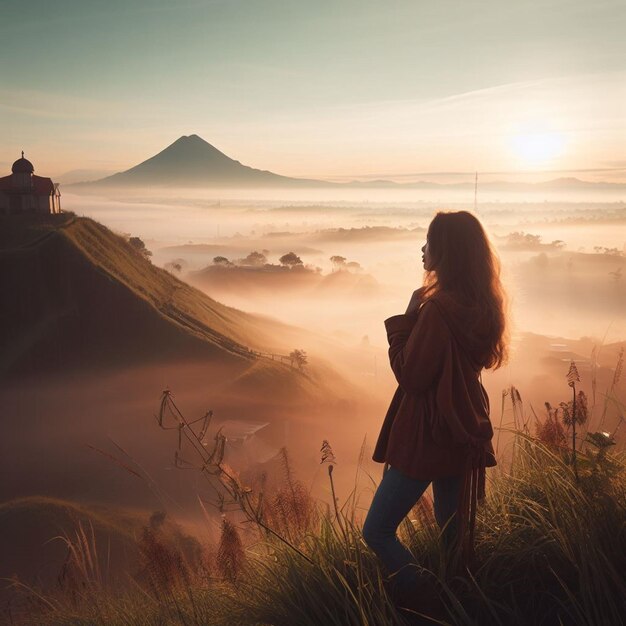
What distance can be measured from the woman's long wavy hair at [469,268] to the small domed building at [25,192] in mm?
58122

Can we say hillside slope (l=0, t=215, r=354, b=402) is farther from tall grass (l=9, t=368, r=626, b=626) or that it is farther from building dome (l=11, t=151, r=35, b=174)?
tall grass (l=9, t=368, r=626, b=626)

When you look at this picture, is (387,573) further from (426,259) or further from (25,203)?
(25,203)

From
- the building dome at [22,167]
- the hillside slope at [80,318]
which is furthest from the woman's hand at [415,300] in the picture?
the building dome at [22,167]

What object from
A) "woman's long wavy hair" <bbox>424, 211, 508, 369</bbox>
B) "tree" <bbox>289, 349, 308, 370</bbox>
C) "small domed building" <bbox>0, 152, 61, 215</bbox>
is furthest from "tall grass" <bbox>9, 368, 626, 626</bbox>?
"tree" <bbox>289, 349, 308, 370</bbox>

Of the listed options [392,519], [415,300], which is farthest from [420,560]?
[415,300]

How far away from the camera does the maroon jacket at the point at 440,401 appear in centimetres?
369

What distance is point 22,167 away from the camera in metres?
55.3

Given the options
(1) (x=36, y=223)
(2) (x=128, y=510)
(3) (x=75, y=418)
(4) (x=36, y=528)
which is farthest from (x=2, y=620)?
(1) (x=36, y=223)

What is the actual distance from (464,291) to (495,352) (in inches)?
16.7

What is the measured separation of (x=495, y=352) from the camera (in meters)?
3.95

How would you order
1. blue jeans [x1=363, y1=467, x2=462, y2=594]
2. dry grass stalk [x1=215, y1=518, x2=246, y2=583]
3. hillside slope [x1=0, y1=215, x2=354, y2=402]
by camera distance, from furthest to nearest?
hillside slope [x1=0, y1=215, x2=354, y2=402], dry grass stalk [x1=215, y1=518, x2=246, y2=583], blue jeans [x1=363, y1=467, x2=462, y2=594]

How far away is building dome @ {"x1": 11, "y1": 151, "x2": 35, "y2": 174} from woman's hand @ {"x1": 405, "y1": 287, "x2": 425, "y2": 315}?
5805 centimetres

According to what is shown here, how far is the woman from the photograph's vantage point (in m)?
3.69

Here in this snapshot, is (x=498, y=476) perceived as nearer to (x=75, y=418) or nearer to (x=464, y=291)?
(x=464, y=291)
